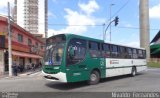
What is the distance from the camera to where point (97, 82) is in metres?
15.7

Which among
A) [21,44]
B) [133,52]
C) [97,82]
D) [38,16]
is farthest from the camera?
[38,16]

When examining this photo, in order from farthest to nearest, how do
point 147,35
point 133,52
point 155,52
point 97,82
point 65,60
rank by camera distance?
point 155,52
point 147,35
point 133,52
point 97,82
point 65,60

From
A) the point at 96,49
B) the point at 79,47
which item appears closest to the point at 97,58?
the point at 96,49

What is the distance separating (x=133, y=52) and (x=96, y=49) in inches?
246

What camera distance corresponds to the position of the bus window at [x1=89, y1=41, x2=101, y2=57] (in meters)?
15.4

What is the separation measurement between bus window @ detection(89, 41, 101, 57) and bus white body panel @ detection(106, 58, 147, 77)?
1312mm

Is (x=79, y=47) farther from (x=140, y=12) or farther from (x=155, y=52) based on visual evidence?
(x=155, y=52)

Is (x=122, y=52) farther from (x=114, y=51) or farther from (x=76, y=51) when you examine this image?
(x=76, y=51)

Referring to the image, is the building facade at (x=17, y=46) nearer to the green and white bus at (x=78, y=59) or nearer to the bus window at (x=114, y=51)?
the bus window at (x=114, y=51)

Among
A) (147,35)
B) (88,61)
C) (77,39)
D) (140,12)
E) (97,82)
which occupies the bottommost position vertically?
(97,82)

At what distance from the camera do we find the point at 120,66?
735 inches

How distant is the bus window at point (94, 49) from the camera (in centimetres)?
1538

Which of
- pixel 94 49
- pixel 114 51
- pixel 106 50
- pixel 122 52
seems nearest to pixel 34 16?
pixel 122 52

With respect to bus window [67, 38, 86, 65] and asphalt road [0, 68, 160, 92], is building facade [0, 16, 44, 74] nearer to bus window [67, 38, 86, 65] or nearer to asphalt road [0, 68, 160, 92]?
asphalt road [0, 68, 160, 92]
